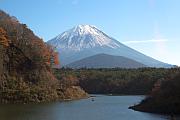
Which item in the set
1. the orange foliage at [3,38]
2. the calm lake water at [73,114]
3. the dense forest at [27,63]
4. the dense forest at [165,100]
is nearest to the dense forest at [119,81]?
the dense forest at [27,63]

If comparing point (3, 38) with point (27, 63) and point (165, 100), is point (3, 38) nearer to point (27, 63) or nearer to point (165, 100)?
point (27, 63)

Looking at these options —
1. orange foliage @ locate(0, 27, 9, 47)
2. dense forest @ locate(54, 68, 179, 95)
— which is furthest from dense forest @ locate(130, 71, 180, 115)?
dense forest @ locate(54, 68, 179, 95)

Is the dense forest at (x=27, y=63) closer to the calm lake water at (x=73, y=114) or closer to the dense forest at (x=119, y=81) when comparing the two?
the calm lake water at (x=73, y=114)

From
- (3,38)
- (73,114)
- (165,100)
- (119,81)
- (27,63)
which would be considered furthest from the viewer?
(119,81)

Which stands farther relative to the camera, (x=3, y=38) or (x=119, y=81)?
(x=119, y=81)

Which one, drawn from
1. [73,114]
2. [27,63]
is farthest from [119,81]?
[73,114]

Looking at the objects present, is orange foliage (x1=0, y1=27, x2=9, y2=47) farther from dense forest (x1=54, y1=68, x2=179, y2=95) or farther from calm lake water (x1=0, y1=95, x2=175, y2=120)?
dense forest (x1=54, y1=68, x2=179, y2=95)

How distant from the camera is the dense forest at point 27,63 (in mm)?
69500

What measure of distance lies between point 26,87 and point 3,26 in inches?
→ 492

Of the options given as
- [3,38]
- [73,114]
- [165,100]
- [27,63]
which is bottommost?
[73,114]

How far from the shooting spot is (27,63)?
74.1 meters

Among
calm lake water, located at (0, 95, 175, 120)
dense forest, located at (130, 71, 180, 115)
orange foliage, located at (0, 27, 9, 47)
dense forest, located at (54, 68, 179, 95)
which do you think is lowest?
calm lake water, located at (0, 95, 175, 120)

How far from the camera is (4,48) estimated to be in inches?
2827

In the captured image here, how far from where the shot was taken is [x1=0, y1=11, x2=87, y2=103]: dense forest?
6950 cm
